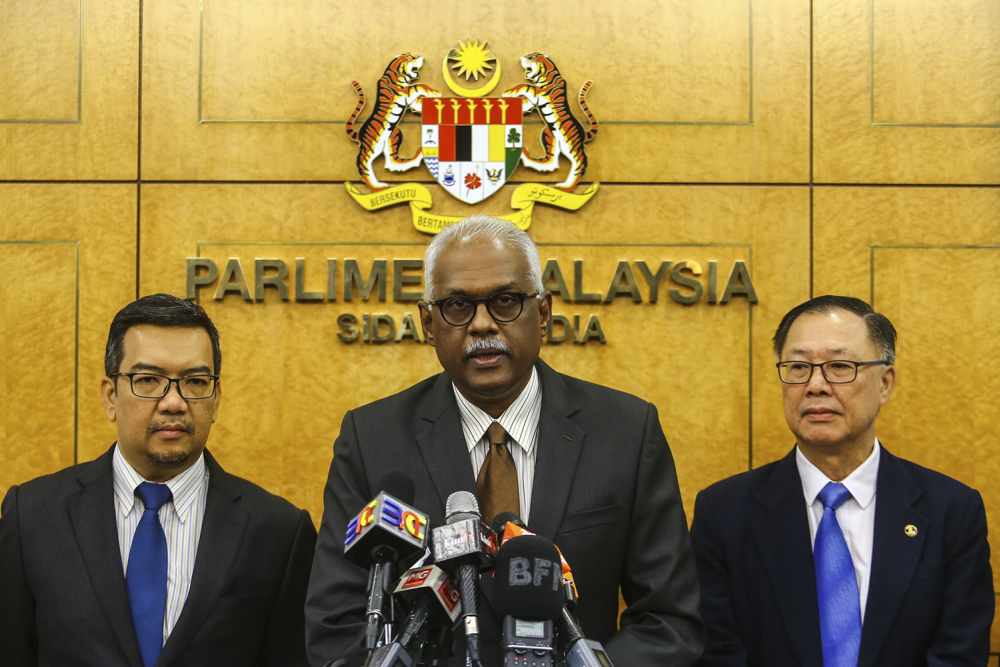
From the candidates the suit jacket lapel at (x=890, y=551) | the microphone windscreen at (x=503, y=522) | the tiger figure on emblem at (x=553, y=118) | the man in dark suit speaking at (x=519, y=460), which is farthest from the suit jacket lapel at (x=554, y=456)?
the tiger figure on emblem at (x=553, y=118)

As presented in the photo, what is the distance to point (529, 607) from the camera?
5.53ft

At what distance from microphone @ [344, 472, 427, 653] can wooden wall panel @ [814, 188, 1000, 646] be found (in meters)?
3.04

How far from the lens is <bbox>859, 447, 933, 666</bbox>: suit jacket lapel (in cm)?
302

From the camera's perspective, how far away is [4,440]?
14.6 ft

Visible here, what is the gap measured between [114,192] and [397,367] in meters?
1.37

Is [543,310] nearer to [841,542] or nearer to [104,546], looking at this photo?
[841,542]

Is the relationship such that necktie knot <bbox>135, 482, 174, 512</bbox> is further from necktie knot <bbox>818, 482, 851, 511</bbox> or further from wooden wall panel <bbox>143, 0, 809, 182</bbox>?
necktie knot <bbox>818, 482, 851, 511</bbox>

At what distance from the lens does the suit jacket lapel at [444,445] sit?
2582mm

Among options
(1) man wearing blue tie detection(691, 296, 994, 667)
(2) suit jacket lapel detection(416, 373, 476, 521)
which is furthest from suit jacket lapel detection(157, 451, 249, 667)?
(1) man wearing blue tie detection(691, 296, 994, 667)

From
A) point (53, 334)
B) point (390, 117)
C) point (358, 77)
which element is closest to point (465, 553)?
point (390, 117)

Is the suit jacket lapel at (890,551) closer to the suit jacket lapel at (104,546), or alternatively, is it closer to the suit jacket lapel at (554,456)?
the suit jacket lapel at (554,456)

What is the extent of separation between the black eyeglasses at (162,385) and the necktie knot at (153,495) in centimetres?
25

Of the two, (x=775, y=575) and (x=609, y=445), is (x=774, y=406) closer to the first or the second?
(x=775, y=575)

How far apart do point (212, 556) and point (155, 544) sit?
16cm
